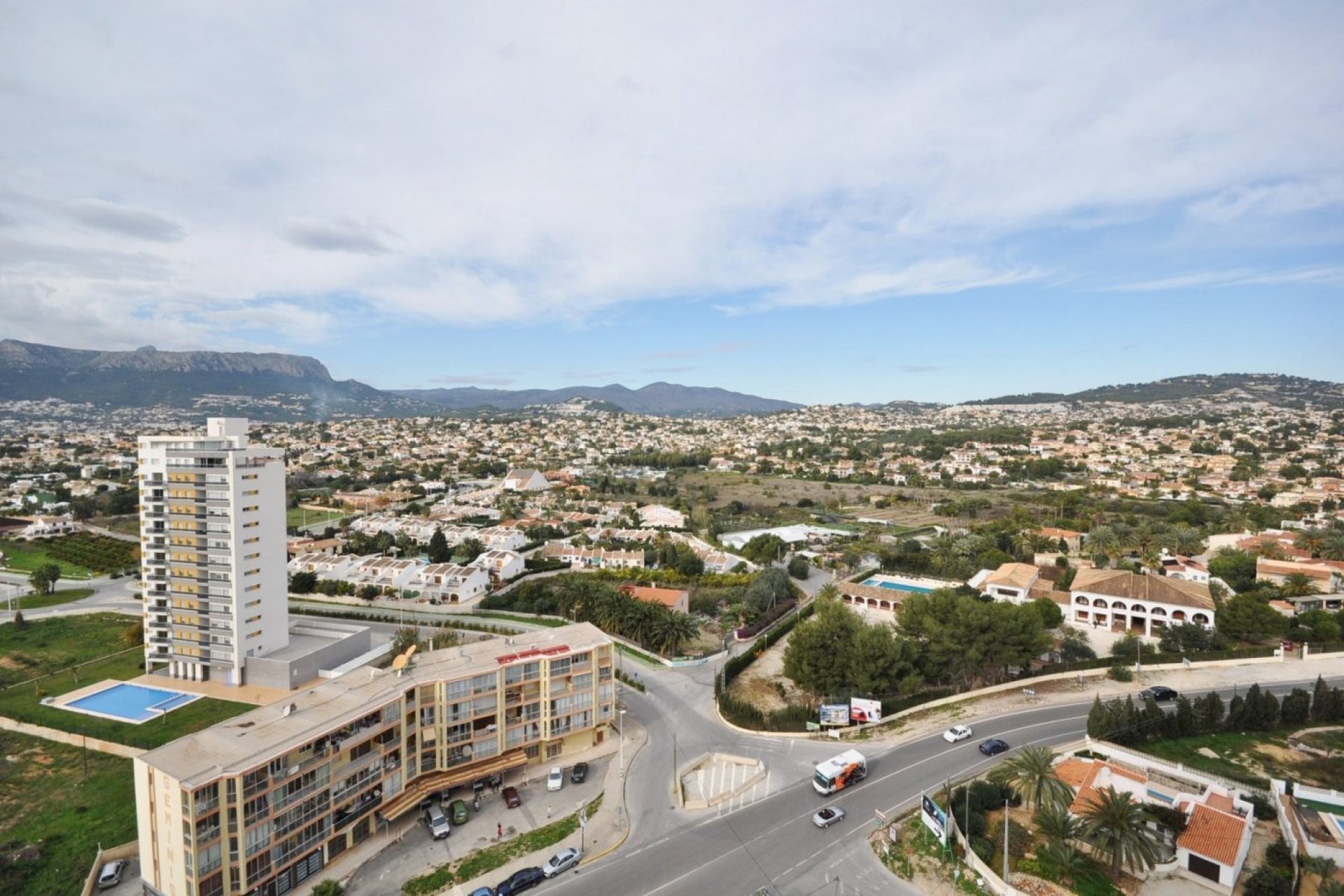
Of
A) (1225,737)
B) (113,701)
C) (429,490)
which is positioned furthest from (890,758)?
(429,490)

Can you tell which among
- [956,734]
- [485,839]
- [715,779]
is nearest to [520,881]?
[485,839]

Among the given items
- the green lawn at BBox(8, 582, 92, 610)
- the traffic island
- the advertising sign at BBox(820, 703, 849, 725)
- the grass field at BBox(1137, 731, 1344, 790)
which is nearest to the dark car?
the traffic island

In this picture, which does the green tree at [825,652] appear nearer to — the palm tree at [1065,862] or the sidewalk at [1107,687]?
the sidewalk at [1107,687]

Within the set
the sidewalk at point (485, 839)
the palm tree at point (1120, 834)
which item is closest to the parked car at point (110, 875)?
the sidewalk at point (485, 839)

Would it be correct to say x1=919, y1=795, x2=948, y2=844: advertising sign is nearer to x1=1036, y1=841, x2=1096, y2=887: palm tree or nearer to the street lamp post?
x1=1036, y1=841, x2=1096, y2=887: palm tree

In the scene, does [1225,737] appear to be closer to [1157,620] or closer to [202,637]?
[1157,620]
